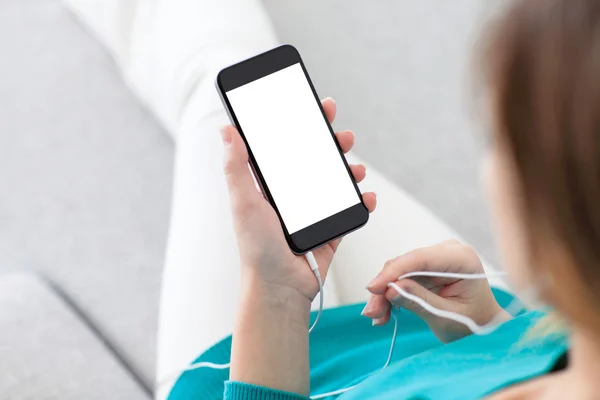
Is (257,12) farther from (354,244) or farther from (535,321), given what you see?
(535,321)

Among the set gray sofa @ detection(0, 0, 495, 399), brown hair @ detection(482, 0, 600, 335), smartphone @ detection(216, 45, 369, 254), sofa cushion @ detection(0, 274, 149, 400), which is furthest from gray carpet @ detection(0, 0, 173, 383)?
brown hair @ detection(482, 0, 600, 335)

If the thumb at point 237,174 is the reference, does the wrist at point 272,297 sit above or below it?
below

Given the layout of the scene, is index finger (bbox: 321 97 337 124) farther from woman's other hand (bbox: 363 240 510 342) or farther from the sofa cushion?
the sofa cushion

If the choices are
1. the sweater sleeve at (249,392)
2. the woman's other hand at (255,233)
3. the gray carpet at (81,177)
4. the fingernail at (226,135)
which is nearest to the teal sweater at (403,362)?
the sweater sleeve at (249,392)

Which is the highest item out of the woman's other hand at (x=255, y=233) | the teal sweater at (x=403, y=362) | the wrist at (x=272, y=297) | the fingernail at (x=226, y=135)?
the fingernail at (x=226, y=135)

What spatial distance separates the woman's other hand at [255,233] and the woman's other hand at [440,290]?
0.29 feet

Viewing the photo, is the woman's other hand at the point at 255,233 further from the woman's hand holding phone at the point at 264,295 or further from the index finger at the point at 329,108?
the index finger at the point at 329,108

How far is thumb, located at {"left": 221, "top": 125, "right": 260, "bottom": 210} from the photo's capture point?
615 millimetres

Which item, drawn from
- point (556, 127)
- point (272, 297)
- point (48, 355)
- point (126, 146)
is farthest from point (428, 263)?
point (126, 146)

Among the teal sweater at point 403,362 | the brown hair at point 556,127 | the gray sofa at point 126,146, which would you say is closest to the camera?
the brown hair at point 556,127

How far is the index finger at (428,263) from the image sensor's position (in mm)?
603

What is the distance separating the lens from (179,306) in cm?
73

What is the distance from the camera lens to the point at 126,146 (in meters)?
1.23

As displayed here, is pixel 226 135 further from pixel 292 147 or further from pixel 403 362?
pixel 403 362
